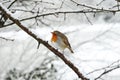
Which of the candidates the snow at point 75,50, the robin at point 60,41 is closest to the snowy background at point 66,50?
the snow at point 75,50

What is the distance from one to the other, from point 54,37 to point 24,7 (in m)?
0.95

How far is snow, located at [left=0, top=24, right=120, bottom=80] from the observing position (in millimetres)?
3936

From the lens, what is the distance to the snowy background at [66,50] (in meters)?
3.87

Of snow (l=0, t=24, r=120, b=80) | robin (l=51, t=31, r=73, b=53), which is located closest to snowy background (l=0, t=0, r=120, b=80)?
snow (l=0, t=24, r=120, b=80)

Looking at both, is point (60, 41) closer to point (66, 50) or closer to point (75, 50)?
point (66, 50)

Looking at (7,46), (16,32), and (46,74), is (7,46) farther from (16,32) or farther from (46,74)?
(46,74)

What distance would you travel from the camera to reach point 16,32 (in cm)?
416

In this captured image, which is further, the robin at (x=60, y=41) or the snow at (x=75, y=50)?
the snow at (x=75, y=50)

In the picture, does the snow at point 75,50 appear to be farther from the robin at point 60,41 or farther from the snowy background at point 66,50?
the robin at point 60,41

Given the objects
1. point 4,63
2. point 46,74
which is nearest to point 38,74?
point 46,74

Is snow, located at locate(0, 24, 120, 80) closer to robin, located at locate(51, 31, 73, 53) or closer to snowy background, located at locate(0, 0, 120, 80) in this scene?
snowy background, located at locate(0, 0, 120, 80)

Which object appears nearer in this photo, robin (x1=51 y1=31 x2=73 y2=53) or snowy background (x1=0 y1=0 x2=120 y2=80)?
robin (x1=51 y1=31 x2=73 y2=53)

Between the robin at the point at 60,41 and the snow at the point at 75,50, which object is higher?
the robin at the point at 60,41

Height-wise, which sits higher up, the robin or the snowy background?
the robin
